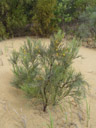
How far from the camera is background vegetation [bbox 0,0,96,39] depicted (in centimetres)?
716

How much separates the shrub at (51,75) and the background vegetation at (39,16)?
14.2 feet

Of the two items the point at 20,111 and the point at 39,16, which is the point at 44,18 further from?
the point at 20,111

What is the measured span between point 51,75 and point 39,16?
5269mm

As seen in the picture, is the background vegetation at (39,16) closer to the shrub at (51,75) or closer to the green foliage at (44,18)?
the green foliage at (44,18)

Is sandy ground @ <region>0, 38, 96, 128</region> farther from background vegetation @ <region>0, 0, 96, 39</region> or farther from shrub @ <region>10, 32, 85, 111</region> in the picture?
background vegetation @ <region>0, 0, 96, 39</region>

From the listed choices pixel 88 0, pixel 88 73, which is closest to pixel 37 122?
pixel 88 73

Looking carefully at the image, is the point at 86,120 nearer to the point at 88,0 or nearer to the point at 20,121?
the point at 20,121

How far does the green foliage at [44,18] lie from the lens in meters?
7.05

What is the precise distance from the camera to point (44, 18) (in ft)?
23.6

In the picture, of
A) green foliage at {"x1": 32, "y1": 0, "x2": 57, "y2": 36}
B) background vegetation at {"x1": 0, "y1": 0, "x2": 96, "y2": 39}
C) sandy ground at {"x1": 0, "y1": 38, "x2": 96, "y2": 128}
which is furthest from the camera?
background vegetation at {"x1": 0, "y1": 0, "x2": 96, "y2": 39}

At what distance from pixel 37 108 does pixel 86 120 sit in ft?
2.28

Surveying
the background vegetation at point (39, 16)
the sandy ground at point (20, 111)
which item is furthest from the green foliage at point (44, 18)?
the sandy ground at point (20, 111)

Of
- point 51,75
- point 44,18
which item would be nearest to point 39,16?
point 44,18

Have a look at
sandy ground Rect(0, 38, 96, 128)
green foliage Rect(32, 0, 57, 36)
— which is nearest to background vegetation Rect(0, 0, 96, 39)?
green foliage Rect(32, 0, 57, 36)
